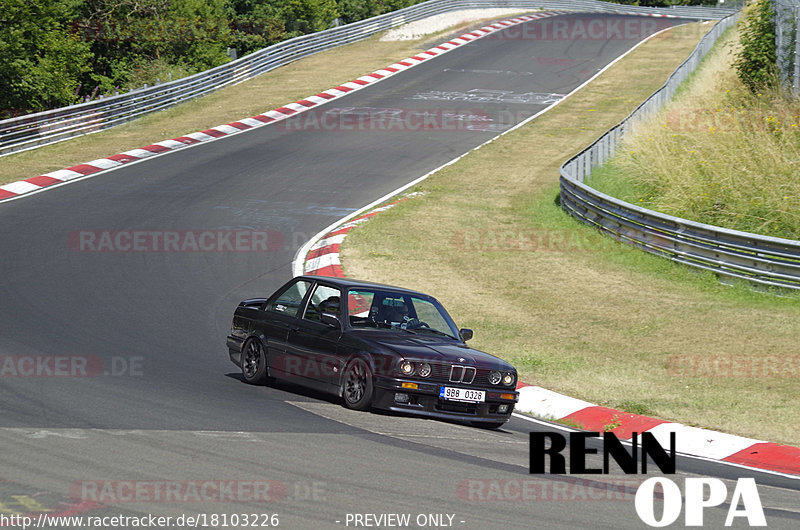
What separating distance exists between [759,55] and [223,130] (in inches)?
649

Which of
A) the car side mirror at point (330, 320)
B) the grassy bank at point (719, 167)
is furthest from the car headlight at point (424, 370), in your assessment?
the grassy bank at point (719, 167)

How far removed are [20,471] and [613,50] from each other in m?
43.7

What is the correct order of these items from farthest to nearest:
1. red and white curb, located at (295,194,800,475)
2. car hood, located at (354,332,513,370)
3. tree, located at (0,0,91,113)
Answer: tree, located at (0,0,91,113), car hood, located at (354,332,513,370), red and white curb, located at (295,194,800,475)

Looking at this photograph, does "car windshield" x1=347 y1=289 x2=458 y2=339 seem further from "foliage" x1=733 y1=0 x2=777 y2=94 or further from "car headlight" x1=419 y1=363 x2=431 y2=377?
"foliage" x1=733 y1=0 x2=777 y2=94

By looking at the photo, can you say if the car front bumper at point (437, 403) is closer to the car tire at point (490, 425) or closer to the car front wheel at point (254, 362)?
the car tire at point (490, 425)

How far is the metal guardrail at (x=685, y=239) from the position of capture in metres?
16.0

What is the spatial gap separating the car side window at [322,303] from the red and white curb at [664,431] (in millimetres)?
2459

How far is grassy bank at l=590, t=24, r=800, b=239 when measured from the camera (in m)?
19.0

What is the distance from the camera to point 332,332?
10523 mm

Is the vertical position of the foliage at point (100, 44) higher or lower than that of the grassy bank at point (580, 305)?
higher

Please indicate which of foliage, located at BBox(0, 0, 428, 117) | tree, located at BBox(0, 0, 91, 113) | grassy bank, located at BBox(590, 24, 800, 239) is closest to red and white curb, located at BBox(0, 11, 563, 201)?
foliage, located at BBox(0, 0, 428, 117)

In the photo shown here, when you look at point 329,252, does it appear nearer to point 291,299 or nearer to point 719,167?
point 291,299

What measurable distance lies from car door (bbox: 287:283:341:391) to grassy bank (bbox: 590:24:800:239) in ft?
34.6

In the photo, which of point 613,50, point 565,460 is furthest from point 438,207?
point 613,50
